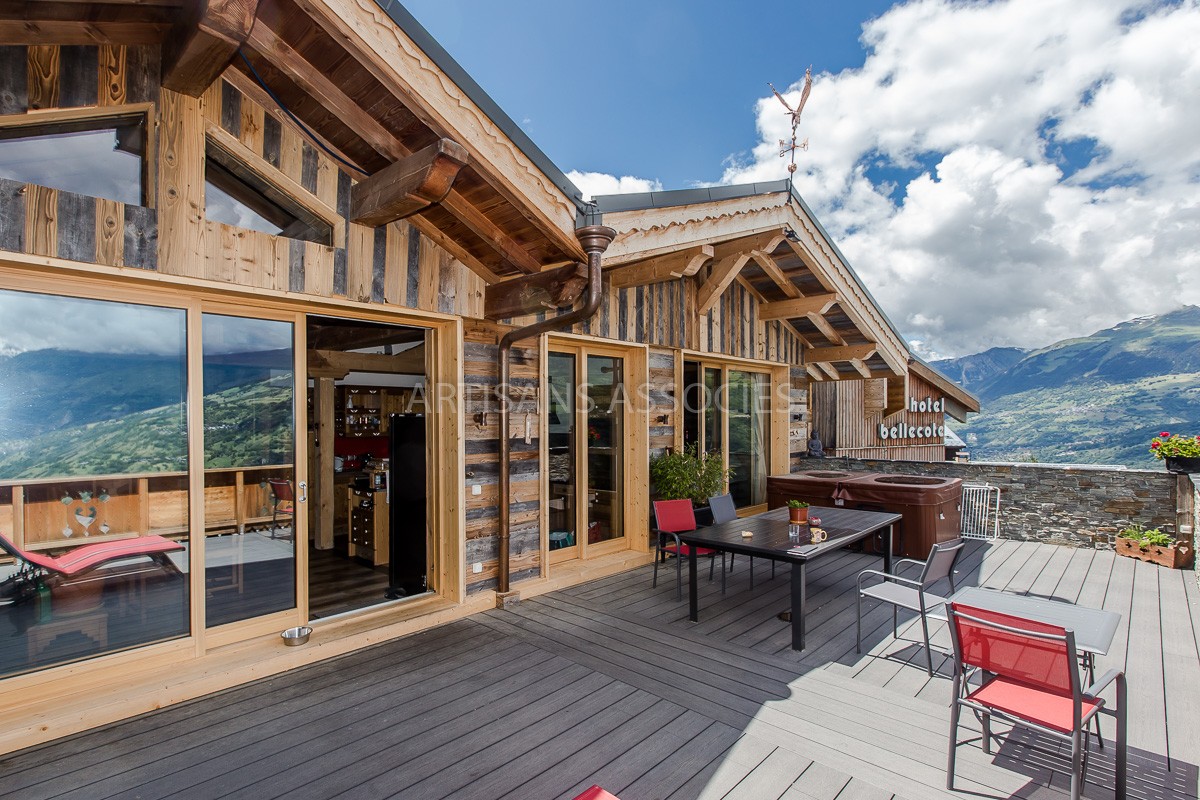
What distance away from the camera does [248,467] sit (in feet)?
10.6

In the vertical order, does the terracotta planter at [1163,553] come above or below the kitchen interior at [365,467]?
below

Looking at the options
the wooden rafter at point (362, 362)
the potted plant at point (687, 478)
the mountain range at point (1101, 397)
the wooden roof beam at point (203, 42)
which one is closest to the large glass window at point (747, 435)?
the potted plant at point (687, 478)

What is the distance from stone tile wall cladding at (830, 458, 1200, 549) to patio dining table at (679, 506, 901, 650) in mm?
3164

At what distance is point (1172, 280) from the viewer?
78.2 m

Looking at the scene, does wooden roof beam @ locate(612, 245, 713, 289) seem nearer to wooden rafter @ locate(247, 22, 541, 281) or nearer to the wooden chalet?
the wooden chalet

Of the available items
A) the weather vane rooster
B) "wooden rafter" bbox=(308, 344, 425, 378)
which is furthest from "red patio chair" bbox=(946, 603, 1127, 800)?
"wooden rafter" bbox=(308, 344, 425, 378)

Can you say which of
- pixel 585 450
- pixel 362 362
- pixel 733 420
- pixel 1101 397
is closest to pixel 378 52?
pixel 585 450

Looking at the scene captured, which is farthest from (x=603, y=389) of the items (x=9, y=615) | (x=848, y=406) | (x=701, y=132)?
(x=701, y=132)

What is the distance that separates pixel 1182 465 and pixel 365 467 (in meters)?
8.77

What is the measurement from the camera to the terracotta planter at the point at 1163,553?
532 centimetres

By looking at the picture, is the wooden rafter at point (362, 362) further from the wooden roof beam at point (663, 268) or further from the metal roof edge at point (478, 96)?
the metal roof edge at point (478, 96)

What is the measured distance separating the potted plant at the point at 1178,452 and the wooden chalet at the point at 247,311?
4936 mm

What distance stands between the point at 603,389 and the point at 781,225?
2.35 m

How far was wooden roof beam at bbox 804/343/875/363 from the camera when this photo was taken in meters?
7.45
